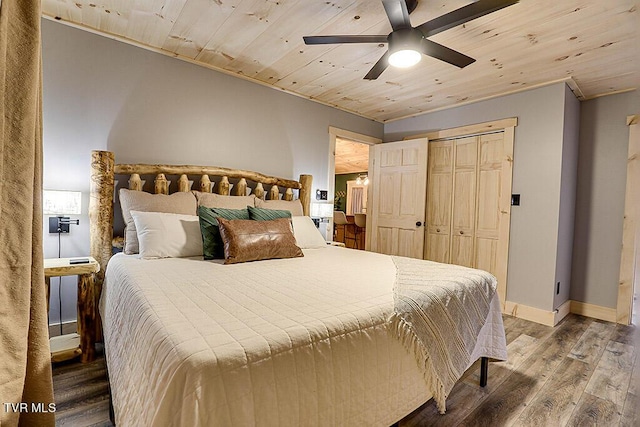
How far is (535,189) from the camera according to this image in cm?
315

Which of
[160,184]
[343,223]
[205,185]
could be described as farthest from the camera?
[343,223]

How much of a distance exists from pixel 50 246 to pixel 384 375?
243 centimetres

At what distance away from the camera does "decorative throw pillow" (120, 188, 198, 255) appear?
2215 millimetres

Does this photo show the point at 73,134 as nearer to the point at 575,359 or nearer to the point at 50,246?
the point at 50,246

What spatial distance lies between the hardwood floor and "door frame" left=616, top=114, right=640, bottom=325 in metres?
0.60

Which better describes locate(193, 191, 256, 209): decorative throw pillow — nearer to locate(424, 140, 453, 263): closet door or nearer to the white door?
the white door

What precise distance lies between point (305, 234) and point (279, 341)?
193cm

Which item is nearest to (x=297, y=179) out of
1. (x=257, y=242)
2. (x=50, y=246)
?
(x=257, y=242)

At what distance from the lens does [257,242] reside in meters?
2.13

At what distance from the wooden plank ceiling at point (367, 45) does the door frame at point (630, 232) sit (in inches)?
21.8

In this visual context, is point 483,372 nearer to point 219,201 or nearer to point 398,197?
point 219,201

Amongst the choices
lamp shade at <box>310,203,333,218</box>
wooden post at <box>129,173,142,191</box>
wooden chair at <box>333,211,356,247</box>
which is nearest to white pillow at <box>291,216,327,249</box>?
lamp shade at <box>310,203,333,218</box>

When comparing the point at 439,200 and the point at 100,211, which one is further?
the point at 439,200

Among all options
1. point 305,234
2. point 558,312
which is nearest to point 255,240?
point 305,234
